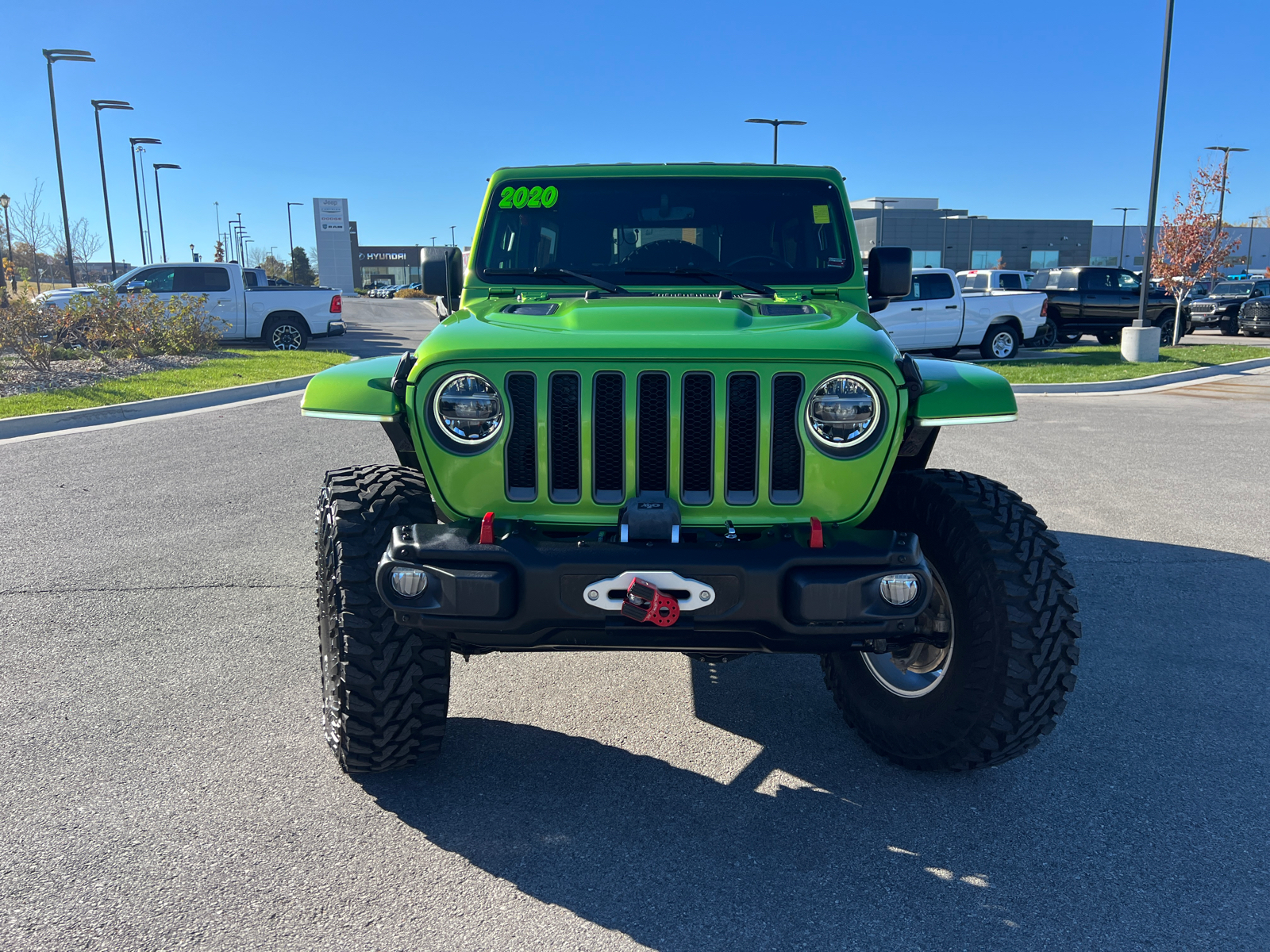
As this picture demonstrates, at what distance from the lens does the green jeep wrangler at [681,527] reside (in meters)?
2.64

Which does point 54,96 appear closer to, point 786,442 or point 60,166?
point 60,166

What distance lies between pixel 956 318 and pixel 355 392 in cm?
1620

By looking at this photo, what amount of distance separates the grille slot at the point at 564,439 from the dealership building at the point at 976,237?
219 feet

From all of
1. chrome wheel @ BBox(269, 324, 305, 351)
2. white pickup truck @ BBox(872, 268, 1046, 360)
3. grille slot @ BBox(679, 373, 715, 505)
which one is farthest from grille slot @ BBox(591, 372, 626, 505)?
chrome wheel @ BBox(269, 324, 305, 351)

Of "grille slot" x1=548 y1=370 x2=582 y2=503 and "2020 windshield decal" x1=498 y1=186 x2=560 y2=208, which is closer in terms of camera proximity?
"grille slot" x1=548 y1=370 x2=582 y2=503

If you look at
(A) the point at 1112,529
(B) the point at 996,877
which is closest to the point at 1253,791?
(B) the point at 996,877

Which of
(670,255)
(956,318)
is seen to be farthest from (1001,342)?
(670,255)

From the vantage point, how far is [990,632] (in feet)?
9.66

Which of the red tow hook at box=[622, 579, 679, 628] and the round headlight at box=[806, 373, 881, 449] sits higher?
the round headlight at box=[806, 373, 881, 449]

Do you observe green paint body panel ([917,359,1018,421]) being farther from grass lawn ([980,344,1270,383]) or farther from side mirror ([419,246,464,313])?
grass lawn ([980,344,1270,383])

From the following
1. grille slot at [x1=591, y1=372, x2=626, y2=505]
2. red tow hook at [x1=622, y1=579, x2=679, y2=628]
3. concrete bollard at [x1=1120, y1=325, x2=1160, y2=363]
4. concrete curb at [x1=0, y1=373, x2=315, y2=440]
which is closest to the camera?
red tow hook at [x1=622, y1=579, x2=679, y2=628]

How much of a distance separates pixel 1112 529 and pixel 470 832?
16.3 ft

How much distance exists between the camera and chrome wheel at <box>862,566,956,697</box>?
10.3ft

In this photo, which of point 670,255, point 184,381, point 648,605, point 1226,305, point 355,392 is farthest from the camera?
point 1226,305
